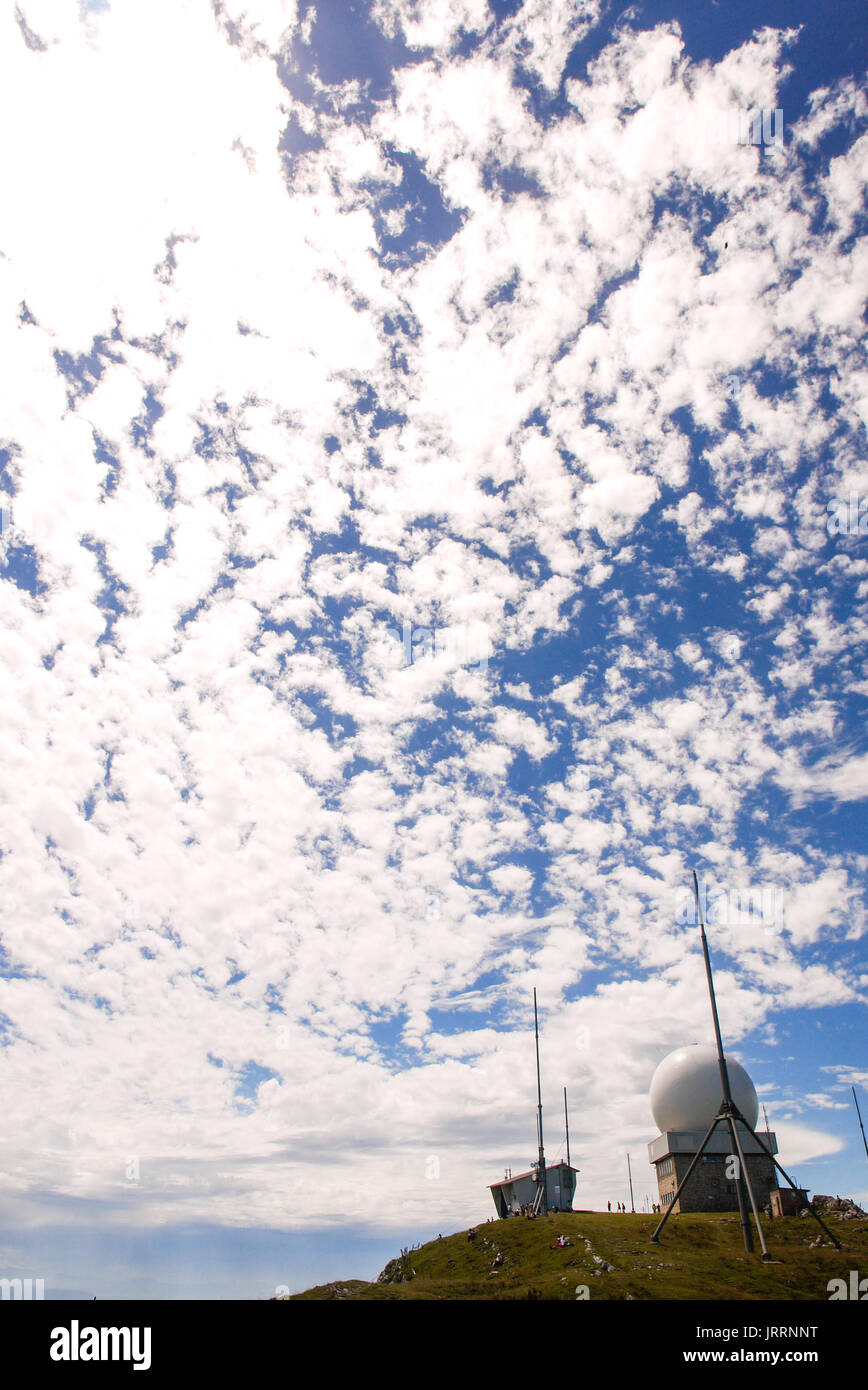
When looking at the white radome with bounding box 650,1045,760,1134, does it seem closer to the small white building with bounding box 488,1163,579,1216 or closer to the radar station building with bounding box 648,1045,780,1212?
the radar station building with bounding box 648,1045,780,1212

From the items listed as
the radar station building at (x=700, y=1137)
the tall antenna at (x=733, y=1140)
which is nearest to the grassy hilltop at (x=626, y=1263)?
the tall antenna at (x=733, y=1140)

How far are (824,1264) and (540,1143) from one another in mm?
30046

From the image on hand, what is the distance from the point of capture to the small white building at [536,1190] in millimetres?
65375

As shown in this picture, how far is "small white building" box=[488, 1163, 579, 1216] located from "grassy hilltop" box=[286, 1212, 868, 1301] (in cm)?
1332

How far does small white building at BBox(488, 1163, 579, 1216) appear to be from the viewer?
65.4 m

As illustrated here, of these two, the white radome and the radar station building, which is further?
the white radome

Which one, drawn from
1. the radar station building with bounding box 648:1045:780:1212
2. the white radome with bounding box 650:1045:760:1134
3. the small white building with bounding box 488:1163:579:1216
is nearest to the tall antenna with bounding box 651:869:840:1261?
the radar station building with bounding box 648:1045:780:1212

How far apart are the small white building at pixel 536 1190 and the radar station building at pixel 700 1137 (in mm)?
7998

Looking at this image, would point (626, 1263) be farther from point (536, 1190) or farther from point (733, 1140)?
point (536, 1190)

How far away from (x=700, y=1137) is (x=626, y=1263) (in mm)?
26592
